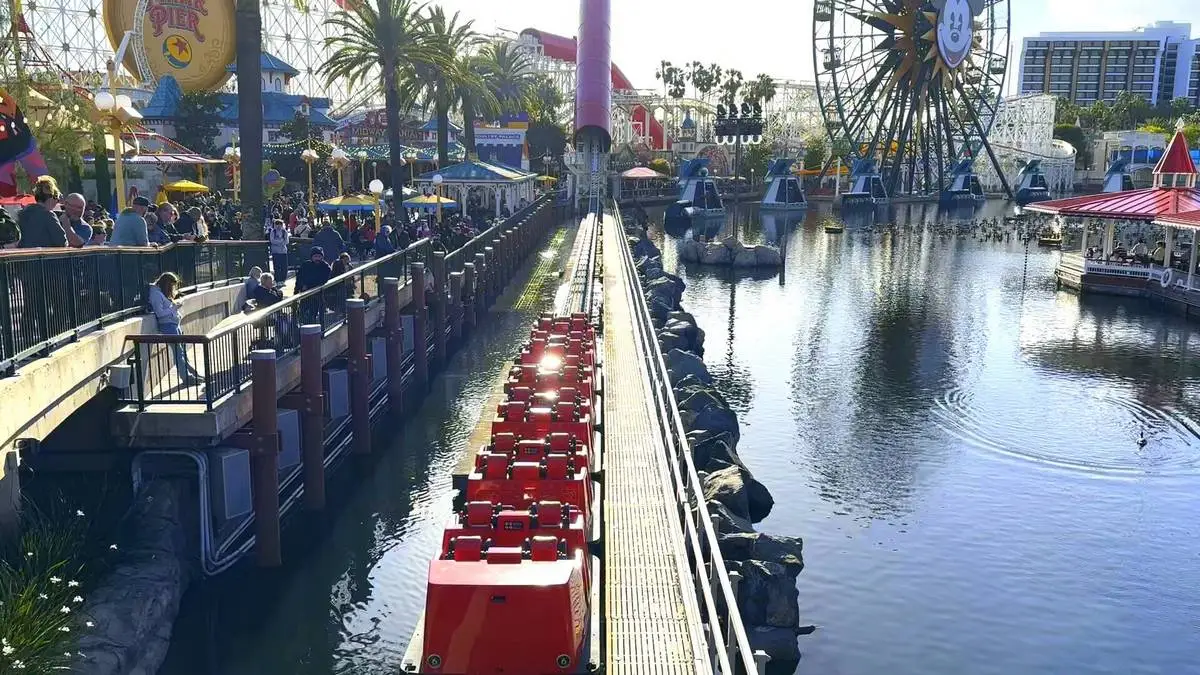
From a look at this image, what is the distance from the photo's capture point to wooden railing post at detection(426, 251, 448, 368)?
32.7m

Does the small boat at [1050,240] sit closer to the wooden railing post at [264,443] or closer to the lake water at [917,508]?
the lake water at [917,508]

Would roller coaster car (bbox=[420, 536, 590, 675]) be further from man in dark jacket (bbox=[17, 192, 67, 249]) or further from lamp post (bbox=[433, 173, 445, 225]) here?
lamp post (bbox=[433, 173, 445, 225])

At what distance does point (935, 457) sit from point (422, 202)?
92.3 ft

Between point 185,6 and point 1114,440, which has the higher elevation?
point 185,6

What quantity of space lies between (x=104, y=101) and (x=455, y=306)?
53.5 ft

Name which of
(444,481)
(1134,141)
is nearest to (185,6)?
(444,481)

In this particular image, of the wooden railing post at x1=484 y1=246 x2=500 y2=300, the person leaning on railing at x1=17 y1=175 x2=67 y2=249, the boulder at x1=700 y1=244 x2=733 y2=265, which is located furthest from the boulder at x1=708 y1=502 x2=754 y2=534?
the boulder at x1=700 y1=244 x2=733 y2=265

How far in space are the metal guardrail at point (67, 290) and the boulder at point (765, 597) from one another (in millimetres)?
9678

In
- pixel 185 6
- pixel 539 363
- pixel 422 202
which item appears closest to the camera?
pixel 539 363

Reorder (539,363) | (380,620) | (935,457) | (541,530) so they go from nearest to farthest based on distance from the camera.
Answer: (541,530), (380,620), (539,363), (935,457)

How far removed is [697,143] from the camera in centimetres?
13938

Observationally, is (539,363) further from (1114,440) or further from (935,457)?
(1114,440)

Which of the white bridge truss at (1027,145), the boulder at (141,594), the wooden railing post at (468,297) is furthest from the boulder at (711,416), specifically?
the white bridge truss at (1027,145)

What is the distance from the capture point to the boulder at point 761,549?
16.1 metres
